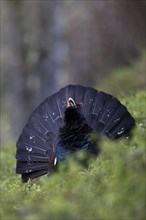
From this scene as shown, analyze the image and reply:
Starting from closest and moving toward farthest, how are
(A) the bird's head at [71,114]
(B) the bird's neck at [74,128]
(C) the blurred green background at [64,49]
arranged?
(B) the bird's neck at [74,128] → (A) the bird's head at [71,114] → (C) the blurred green background at [64,49]

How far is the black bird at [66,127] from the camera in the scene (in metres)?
7.44

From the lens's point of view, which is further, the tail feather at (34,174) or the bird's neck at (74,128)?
the tail feather at (34,174)

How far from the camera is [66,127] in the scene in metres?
7.58

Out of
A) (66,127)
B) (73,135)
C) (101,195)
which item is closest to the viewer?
(101,195)

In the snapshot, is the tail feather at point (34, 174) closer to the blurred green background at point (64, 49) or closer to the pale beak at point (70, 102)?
the pale beak at point (70, 102)

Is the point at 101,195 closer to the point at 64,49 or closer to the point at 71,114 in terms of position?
the point at 71,114

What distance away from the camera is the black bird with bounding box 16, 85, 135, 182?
744 centimetres

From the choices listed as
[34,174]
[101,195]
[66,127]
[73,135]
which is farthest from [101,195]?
[34,174]

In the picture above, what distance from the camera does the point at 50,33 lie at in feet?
67.7

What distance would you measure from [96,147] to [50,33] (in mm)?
13759

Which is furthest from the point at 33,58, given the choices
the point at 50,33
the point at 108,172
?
the point at 108,172

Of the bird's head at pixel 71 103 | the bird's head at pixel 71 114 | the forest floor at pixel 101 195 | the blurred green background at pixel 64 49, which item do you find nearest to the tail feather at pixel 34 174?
the bird's head at pixel 71 114

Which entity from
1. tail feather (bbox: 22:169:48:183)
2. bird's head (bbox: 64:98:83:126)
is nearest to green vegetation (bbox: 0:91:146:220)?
bird's head (bbox: 64:98:83:126)

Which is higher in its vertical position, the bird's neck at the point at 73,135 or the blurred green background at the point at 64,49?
the blurred green background at the point at 64,49
